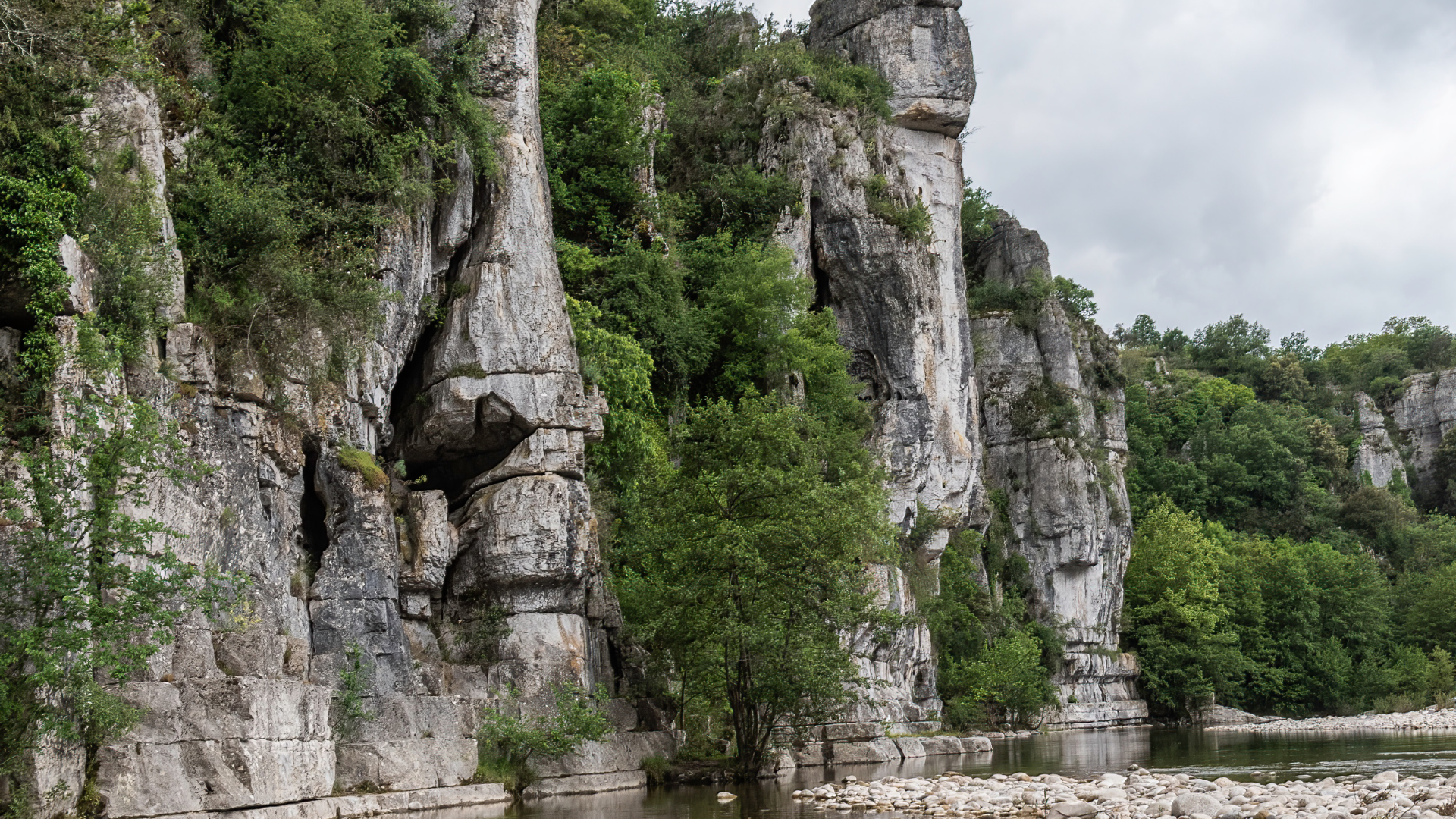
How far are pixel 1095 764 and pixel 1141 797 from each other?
1214cm

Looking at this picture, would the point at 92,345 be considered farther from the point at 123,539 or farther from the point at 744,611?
the point at 744,611

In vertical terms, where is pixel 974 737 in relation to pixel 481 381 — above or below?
below

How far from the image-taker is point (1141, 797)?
66.1ft

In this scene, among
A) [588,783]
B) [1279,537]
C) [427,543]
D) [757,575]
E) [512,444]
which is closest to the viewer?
[588,783]

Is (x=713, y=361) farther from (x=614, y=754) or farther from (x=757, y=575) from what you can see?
(x=614, y=754)

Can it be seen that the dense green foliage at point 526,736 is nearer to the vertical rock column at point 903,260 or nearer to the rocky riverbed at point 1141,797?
the rocky riverbed at point 1141,797

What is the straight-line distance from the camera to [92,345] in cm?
1712

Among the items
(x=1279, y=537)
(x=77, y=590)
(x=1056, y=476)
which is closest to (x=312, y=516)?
(x=77, y=590)

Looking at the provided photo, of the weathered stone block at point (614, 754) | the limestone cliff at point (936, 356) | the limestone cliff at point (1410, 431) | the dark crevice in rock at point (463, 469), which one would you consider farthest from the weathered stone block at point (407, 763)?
the limestone cliff at point (1410, 431)

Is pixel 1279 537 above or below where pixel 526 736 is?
above

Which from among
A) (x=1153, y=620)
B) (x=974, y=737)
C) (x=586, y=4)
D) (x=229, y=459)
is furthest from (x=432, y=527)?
(x=1153, y=620)

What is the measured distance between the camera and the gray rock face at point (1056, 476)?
216 feet

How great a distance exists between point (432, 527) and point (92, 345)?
10581 millimetres

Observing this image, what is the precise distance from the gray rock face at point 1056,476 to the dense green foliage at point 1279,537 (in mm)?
3461
